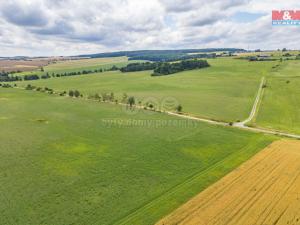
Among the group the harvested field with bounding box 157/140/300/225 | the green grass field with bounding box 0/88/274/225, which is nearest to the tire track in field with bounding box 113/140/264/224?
the green grass field with bounding box 0/88/274/225

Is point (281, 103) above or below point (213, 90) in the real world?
below

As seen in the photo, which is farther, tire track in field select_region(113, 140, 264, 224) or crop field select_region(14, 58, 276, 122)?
crop field select_region(14, 58, 276, 122)

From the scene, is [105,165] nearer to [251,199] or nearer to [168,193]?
[168,193]

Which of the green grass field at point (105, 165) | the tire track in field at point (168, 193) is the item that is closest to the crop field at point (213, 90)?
the green grass field at point (105, 165)

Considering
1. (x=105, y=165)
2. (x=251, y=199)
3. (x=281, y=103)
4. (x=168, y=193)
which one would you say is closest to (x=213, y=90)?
(x=281, y=103)

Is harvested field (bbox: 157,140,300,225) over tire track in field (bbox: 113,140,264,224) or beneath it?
beneath

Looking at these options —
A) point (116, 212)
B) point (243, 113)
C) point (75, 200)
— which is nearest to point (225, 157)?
point (116, 212)

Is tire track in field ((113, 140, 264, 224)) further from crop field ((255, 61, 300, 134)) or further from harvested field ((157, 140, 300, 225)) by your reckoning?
crop field ((255, 61, 300, 134))
